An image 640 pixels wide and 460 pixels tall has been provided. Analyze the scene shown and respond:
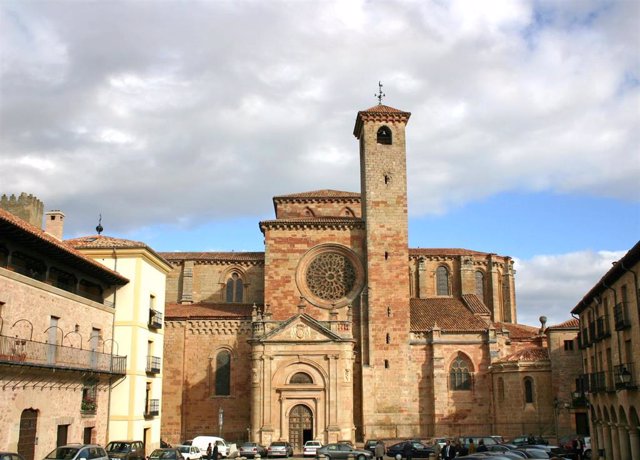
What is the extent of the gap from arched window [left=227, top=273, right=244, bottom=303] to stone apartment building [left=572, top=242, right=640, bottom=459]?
2755cm

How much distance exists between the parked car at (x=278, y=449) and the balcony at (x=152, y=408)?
6980 millimetres

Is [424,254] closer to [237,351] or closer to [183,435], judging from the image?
[237,351]

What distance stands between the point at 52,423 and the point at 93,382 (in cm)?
378

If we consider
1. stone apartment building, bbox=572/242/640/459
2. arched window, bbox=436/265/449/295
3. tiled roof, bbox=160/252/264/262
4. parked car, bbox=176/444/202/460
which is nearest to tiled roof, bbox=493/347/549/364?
arched window, bbox=436/265/449/295

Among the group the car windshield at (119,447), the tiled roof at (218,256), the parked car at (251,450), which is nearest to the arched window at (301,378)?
the parked car at (251,450)

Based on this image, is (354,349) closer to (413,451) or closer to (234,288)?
(234,288)

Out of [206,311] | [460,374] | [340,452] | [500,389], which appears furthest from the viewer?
[206,311]

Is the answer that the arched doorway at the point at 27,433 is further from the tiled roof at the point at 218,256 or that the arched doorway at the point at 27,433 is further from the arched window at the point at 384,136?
the arched window at the point at 384,136

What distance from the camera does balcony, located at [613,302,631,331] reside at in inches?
980

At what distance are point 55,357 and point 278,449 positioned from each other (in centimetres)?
1637

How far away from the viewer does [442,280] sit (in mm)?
56781

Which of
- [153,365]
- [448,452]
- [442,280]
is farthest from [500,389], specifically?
[153,365]

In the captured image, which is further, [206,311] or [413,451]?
[206,311]

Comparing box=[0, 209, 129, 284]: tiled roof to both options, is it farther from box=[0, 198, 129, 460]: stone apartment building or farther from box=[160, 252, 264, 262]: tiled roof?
box=[160, 252, 264, 262]: tiled roof
